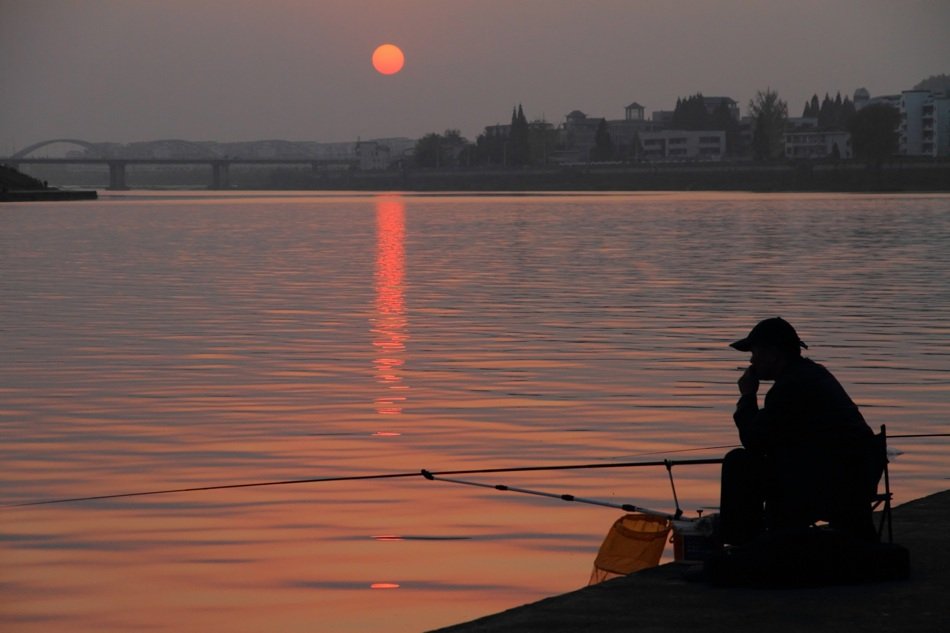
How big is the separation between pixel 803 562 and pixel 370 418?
31.2 ft

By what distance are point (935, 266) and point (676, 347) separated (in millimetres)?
24227

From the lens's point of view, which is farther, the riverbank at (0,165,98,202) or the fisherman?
the riverbank at (0,165,98,202)

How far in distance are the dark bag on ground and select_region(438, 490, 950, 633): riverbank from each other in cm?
5

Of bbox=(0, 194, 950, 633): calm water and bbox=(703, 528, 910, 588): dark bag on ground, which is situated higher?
bbox=(703, 528, 910, 588): dark bag on ground

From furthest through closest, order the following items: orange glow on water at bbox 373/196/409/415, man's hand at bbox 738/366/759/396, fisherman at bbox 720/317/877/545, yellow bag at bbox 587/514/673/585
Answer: orange glow on water at bbox 373/196/409/415 → yellow bag at bbox 587/514/673/585 → man's hand at bbox 738/366/759/396 → fisherman at bbox 720/317/877/545

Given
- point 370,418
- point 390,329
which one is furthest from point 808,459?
point 390,329

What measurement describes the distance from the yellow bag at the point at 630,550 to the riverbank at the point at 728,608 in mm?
441

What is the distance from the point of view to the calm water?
1046 centimetres

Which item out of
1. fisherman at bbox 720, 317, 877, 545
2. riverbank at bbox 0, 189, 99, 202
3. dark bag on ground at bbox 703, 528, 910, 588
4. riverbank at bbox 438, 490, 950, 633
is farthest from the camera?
riverbank at bbox 0, 189, 99, 202

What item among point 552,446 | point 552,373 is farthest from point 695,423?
point 552,373

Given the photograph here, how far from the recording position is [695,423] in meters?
17.1

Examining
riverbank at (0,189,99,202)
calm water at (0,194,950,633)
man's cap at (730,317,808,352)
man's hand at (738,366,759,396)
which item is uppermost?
man's cap at (730,317,808,352)

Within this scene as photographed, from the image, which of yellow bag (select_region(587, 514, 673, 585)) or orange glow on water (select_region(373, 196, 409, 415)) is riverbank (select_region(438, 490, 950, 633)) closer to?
yellow bag (select_region(587, 514, 673, 585))

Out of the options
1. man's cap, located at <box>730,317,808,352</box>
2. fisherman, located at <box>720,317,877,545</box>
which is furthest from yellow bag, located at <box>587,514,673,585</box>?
man's cap, located at <box>730,317,808,352</box>
